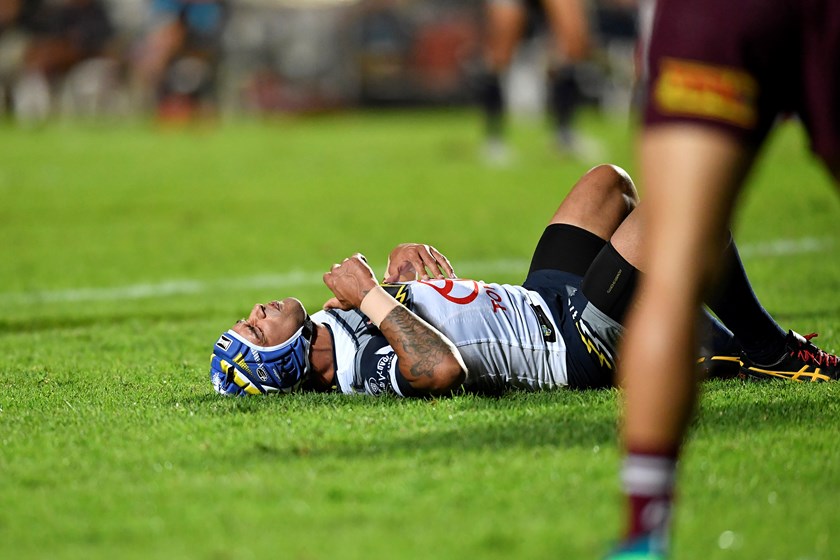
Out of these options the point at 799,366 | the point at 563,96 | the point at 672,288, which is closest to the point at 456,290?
the point at 799,366

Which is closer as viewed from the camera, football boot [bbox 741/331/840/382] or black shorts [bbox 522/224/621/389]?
black shorts [bbox 522/224/621/389]

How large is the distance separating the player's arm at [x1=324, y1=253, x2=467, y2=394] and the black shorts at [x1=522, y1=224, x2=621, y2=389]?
1.33 feet

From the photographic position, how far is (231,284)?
7539mm

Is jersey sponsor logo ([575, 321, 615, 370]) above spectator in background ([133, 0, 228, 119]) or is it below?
above

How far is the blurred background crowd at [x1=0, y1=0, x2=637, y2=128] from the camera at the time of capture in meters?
25.2

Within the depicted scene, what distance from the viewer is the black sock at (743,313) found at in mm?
4160

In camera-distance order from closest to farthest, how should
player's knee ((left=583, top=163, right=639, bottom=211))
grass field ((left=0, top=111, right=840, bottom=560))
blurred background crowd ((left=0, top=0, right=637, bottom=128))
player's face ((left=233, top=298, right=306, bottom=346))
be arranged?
grass field ((left=0, top=111, right=840, bottom=560)), player's face ((left=233, top=298, right=306, bottom=346)), player's knee ((left=583, top=163, right=639, bottom=211)), blurred background crowd ((left=0, top=0, right=637, bottom=128))

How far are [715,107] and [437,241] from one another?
21.1ft

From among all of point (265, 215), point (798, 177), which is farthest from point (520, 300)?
point (798, 177)

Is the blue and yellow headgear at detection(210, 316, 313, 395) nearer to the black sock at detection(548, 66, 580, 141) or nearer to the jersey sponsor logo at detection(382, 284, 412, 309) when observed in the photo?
the jersey sponsor logo at detection(382, 284, 412, 309)

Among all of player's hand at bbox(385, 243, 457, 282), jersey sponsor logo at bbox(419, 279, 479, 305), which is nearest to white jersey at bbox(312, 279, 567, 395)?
jersey sponsor logo at bbox(419, 279, 479, 305)

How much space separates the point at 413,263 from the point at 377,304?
1.78ft

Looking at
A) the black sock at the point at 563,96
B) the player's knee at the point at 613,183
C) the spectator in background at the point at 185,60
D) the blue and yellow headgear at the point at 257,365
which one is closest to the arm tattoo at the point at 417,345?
the blue and yellow headgear at the point at 257,365

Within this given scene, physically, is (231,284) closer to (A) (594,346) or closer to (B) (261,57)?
(A) (594,346)
